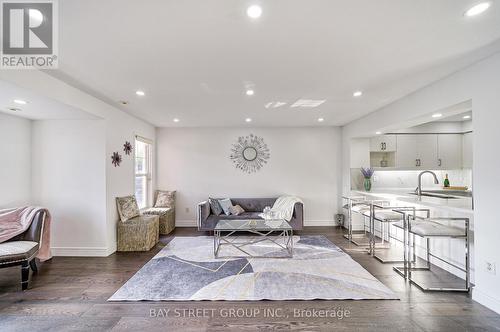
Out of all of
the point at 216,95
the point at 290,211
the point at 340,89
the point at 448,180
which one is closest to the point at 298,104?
the point at 340,89

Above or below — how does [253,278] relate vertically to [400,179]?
below

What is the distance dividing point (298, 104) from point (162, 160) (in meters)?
3.71

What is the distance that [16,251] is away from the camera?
2756 mm

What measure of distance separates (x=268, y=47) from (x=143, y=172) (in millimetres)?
4445

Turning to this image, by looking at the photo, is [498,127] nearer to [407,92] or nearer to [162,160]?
[407,92]

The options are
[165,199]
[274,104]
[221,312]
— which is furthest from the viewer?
[165,199]

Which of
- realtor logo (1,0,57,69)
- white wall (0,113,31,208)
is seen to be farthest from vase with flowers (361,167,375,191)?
white wall (0,113,31,208)

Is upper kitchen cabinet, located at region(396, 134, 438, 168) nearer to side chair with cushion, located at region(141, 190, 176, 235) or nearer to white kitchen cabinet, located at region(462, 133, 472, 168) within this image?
white kitchen cabinet, located at region(462, 133, 472, 168)

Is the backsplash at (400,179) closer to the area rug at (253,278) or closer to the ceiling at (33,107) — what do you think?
the area rug at (253,278)

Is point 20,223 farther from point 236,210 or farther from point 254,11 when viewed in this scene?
point 254,11

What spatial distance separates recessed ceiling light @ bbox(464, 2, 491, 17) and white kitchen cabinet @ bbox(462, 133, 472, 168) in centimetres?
468

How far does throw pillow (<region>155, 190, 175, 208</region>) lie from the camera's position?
220 inches

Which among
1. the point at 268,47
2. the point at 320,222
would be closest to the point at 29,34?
the point at 268,47

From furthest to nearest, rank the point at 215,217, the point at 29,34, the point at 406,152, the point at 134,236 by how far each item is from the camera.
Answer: the point at 406,152 → the point at 215,217 → the point at 134,236 → the point at 29,34
